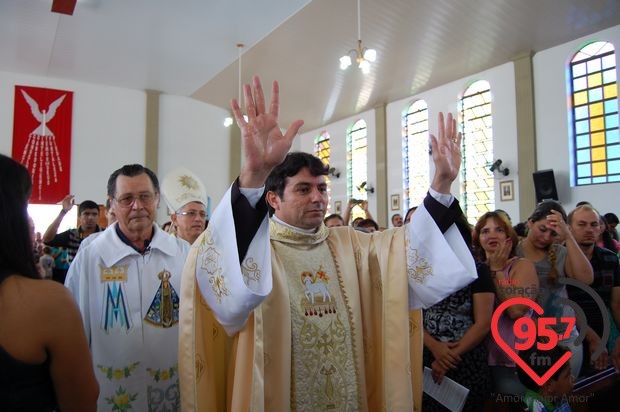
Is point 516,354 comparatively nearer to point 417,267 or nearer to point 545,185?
point 417,267

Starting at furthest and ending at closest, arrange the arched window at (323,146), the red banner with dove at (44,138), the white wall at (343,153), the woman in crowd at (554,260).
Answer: the arched window at (323,146), the white wall at (343,153), the red banner with dove at (44,138), the woman in crowd at (554,260)

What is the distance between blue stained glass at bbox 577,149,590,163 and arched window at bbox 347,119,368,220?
20.3ft

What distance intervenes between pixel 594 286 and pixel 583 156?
25.5 feet

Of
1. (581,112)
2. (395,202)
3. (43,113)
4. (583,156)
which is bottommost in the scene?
(395,202)

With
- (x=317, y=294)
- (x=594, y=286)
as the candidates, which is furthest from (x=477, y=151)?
(x=317, y=294)

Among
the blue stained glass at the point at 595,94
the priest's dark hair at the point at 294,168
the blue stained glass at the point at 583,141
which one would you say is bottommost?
the priest's dark hair at the point at 294,168

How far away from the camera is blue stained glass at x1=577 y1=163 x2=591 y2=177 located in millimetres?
9930

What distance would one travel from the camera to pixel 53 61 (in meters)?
11.5

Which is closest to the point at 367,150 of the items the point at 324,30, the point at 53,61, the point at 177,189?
the point at 324,30

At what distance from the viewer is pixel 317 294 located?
2094 millimetres

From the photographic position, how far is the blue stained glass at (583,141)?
9.95 meters

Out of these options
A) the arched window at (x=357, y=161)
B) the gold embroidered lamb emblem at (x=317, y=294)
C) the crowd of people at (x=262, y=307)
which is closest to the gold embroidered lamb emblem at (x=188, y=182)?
the crowd of people at (x=262, y=307)

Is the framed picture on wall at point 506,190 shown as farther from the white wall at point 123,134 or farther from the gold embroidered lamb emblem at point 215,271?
the gold embroidered lamb emblem at point 215,271

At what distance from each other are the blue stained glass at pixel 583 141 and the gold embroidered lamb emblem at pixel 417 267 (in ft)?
31.5
